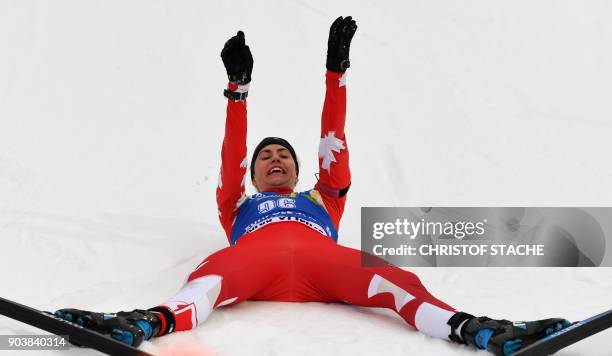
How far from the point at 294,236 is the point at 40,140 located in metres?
1.51

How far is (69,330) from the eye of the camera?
1.61m

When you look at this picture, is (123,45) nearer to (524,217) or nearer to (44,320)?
(524,217)

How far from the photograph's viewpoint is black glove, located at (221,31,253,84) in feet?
7.77

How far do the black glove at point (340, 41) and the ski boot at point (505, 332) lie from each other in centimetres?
103

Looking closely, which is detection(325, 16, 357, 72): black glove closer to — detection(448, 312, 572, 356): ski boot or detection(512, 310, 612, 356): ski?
detection(448, 312, 572, 356): ski boot

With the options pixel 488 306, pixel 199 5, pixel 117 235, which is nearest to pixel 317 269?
pixel 488 306

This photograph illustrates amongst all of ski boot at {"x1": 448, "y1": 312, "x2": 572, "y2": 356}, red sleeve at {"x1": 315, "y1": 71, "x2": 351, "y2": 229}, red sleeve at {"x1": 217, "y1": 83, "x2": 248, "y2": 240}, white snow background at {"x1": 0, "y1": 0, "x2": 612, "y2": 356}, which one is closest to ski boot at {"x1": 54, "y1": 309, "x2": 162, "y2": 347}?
white snow background at {"x1": 0, "y1": 0, "x2": 612, "y2": 356}

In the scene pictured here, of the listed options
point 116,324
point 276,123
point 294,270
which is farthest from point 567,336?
point 276,123

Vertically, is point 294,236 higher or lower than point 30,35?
lower

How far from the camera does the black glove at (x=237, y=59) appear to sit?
2.37 m

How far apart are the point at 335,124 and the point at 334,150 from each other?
84mm

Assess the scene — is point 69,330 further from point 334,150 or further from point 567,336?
point 334,150

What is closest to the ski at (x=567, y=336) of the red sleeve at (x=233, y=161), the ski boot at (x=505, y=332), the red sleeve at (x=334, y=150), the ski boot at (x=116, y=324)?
the ski boot at (x=505, y=332)

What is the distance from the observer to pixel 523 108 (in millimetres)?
3693
